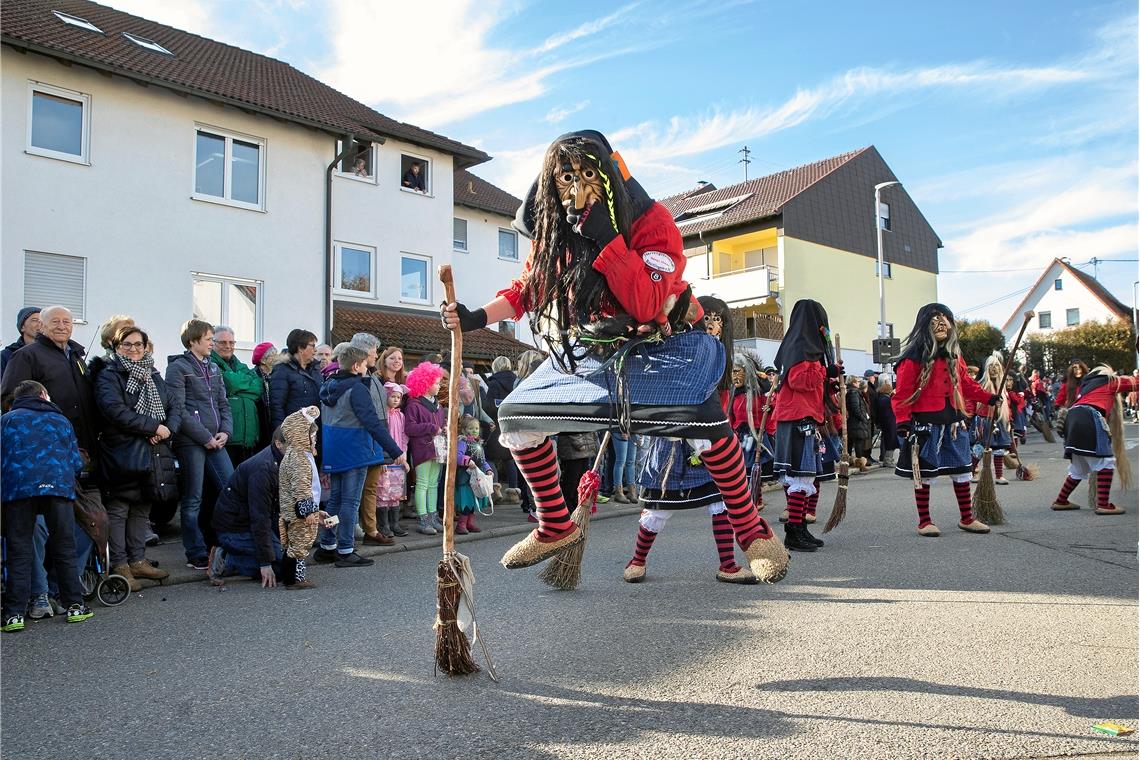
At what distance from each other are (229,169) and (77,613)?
15.6 meters

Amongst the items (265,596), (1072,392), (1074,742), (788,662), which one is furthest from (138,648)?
(1072,392)

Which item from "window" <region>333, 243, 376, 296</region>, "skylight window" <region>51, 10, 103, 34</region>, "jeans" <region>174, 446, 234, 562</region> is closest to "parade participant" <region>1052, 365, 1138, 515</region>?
"jeans" <region>174, 446, 234, 562</region>

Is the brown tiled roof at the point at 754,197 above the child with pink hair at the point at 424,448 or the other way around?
above

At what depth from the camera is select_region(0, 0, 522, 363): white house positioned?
54.5 feet

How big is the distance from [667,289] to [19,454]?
4.31m

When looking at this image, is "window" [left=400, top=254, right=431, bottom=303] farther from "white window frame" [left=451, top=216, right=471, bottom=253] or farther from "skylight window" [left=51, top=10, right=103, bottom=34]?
"skylight window" [left=51, top=10, right=103, bottom=34]

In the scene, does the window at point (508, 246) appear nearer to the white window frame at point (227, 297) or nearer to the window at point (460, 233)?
the window at point (460, 233)

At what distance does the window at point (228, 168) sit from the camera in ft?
62.7

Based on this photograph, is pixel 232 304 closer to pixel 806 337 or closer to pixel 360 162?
pixel 360 162

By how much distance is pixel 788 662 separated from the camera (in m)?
4.39

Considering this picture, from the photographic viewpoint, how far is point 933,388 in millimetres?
8586

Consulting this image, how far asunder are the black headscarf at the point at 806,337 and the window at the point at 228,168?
48.2 feet

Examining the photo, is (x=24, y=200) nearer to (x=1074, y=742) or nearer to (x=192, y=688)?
(x=192, y=688)

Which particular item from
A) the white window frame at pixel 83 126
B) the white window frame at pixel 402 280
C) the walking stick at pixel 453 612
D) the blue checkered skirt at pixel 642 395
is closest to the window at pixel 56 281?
the white window frame at pixel 83 126
